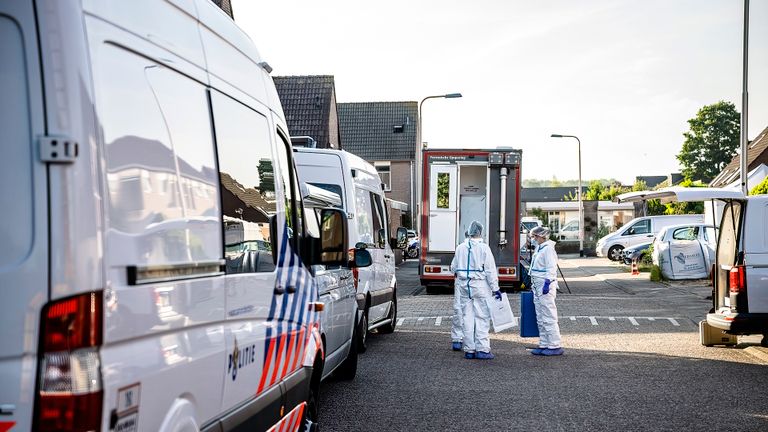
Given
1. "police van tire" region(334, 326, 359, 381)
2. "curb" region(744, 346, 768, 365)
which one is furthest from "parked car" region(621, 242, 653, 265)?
"police van tire" region(334, 326, 359, 381)

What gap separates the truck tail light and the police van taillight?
955 cm

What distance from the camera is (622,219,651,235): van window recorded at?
4131cm

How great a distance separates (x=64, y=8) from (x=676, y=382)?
351 inches

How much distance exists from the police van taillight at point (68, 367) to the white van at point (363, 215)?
7795mm

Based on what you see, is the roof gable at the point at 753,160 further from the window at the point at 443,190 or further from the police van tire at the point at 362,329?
the police van tire at the point at 362,329

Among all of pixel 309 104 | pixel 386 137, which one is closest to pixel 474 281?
pixel 309 104

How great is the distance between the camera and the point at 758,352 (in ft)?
41.8

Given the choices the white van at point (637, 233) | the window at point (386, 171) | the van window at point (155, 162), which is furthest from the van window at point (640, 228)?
the van window at point (155, 162)

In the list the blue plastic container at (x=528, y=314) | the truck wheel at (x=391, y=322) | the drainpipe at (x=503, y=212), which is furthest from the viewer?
the drainpipe at (x=503, y=212)

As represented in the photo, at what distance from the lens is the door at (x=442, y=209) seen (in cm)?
2283

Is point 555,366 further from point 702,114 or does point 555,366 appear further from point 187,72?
point 702,114

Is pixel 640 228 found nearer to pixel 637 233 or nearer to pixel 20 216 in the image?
pixel 637 233

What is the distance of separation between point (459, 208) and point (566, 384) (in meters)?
13.0

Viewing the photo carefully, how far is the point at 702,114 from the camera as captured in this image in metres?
93.1
